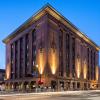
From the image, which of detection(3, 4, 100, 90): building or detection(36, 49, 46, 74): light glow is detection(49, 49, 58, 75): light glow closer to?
detection(3, 4, 100, 90): building

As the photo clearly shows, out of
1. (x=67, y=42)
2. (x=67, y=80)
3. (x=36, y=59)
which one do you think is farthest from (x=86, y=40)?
(x=36, y=59)

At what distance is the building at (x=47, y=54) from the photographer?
4333 inches

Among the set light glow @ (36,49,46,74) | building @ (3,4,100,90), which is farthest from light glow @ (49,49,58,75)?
light glow @ (36,49,46,74)

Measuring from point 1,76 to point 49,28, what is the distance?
79472 millimetres

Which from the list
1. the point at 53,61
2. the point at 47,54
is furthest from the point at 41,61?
the point at 53,61

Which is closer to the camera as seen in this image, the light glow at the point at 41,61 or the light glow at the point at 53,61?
the light glow at the point at 41,61

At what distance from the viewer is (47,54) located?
108 m

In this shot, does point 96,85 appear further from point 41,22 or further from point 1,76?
point 41,22

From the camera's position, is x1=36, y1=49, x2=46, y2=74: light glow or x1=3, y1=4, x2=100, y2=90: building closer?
x1=36, y1=49, x2=46, y2=74: light glow

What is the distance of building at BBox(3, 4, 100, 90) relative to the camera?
110 m

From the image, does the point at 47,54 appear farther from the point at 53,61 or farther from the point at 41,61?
the point at 53,61

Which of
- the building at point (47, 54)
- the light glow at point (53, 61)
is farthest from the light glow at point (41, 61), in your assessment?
the light glow at point (53, 61)

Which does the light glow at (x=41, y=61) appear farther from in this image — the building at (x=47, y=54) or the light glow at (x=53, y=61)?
the light glow at (x=53, y=61)

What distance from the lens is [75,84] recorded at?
132750mm
